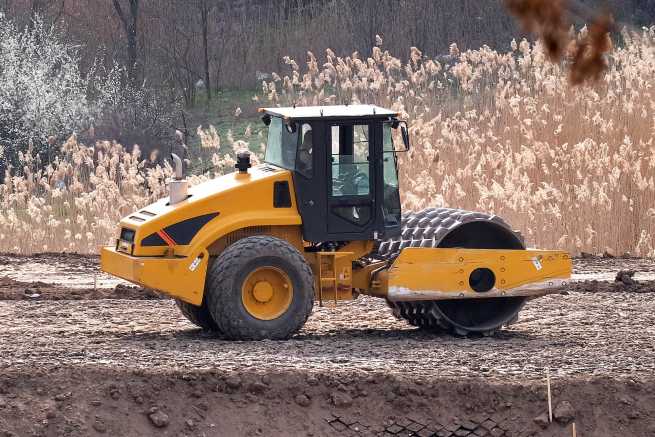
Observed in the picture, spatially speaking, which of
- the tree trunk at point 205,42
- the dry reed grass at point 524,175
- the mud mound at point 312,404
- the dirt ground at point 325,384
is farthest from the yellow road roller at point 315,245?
the tree trunk at point 205,42

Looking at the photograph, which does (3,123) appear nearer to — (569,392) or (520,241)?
(520,241)

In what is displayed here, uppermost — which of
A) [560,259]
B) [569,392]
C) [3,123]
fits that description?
[3,123]

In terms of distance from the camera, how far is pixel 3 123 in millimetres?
20625

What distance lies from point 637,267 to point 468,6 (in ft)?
36.4

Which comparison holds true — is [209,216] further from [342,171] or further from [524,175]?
[524,175]

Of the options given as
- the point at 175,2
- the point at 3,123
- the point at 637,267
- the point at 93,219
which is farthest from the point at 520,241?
the point at 175,2

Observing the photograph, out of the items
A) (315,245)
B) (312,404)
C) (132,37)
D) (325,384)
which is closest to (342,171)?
(315,245)

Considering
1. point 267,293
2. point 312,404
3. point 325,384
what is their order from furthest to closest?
point 267,293
point 325,384
point 312,404

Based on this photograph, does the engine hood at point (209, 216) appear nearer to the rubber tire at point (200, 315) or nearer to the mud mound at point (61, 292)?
the rubber tire at point (200, 315)

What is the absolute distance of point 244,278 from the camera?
34.8ft

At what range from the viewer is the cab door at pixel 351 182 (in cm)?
1099

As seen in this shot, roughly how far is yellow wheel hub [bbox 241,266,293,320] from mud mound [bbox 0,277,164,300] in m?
2.96

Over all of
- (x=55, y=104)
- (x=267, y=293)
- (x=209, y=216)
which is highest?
(x=55, y=104)

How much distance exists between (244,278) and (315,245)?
38.0 inches
